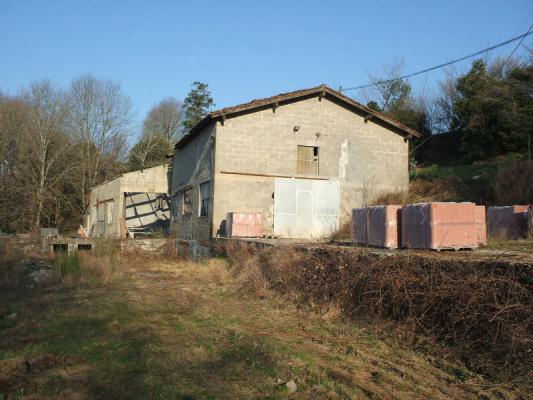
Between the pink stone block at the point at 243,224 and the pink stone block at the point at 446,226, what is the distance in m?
9.24

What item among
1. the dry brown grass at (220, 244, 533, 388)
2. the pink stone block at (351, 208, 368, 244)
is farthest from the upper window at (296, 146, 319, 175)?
the dry brown grass at (220, 244, 533, 388)

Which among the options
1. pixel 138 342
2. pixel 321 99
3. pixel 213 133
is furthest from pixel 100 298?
pixel 321 99

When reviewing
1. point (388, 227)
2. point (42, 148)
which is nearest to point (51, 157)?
point (42, 148)

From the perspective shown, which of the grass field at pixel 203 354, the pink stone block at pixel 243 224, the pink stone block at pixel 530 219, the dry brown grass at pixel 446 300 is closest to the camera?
the grass field at pixel 203 354

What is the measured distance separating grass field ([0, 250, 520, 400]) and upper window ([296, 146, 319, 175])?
34.8 feet

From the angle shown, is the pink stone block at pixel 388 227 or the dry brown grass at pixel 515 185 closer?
the pink stone block at pixel 388 227

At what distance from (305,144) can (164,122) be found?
35067 millimetres

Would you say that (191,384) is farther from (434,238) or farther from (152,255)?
(152,255)

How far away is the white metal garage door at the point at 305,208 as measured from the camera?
18672 mm

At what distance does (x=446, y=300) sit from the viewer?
5.99 meters

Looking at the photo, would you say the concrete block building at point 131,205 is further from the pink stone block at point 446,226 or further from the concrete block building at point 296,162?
the pink stone block at point 446,226

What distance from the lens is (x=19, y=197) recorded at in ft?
106

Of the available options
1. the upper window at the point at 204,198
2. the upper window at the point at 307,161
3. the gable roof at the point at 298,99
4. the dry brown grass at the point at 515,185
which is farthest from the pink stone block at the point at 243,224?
the dry brown grass at the point at 515,185

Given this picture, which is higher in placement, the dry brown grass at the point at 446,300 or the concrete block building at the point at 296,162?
the concrete block building at the point at 296,162
